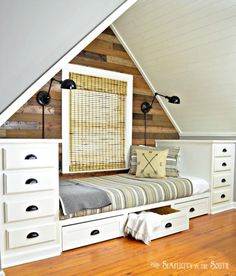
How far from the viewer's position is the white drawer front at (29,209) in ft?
6.75

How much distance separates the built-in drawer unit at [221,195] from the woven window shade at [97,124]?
1.27m

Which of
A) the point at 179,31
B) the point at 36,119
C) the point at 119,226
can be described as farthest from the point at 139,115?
the point at 119,226

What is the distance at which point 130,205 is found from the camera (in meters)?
2.68

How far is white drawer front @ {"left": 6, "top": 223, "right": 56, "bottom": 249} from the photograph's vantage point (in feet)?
6.77

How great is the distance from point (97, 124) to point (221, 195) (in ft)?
6.28

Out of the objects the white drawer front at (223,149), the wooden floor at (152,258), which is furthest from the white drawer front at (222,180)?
the wooden floor at (152,258)

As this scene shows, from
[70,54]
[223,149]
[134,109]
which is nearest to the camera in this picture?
[70,54]

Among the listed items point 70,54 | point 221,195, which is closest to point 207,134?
point 221,195

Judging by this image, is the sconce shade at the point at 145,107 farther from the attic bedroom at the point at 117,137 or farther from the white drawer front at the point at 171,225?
the white drawer front at the point at 171,225

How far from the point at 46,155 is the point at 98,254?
94 cm

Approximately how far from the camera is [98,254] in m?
2.28

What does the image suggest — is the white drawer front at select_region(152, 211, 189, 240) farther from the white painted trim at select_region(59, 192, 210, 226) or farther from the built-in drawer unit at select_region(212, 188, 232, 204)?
the built-in drawer unit at select_region(212, 188, 232, 204)

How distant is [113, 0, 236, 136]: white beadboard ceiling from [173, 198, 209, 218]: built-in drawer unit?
3.58 feet

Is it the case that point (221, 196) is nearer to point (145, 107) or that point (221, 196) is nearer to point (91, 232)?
point (145, 107)
